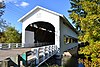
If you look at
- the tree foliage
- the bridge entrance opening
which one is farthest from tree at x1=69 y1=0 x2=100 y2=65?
the tree foliage

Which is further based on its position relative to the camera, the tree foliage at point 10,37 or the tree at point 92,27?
the tree foliage at point 10,37

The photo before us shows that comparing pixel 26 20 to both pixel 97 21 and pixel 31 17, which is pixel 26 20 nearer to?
pixel 31 17

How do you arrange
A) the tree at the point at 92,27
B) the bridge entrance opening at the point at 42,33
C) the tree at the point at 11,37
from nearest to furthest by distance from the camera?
the tree at the point at 92,27 → the bridge entrance opening at the point at 42,33 → the tree at the point at 11,37

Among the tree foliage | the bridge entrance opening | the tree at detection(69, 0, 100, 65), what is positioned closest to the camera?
the tree at detection(69, 0, 100, 65)

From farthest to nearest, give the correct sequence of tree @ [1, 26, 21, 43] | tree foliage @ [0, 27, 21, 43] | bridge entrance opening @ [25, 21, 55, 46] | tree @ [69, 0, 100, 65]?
tree @ [1, 26, 21, 43] < tree foliage @ [0, 27, 21, 43] < bridge entrance opening @ [25, 21, 55, 46] < tree @ [69, 0, 100, 65]

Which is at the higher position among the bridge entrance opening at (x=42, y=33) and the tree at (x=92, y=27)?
the bridge entrance opening at (x=42, y=33)

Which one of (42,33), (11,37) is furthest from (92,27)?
(11,37)

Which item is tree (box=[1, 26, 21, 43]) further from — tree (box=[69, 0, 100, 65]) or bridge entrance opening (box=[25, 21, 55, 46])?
tree (box=[69, 0, 100, 65])

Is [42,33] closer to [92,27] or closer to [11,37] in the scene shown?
[11,37]

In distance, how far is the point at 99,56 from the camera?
19.4 ft

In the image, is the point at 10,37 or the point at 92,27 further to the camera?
the point at 10,37

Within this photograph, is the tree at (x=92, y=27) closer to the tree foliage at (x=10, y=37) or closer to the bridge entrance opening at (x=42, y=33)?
the bridge entrance opening at (x=42, y=33)

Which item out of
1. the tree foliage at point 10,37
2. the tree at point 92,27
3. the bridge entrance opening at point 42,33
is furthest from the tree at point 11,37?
the tree at point 92,27

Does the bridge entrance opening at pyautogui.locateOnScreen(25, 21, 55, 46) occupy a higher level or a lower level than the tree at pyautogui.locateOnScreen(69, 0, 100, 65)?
higher
